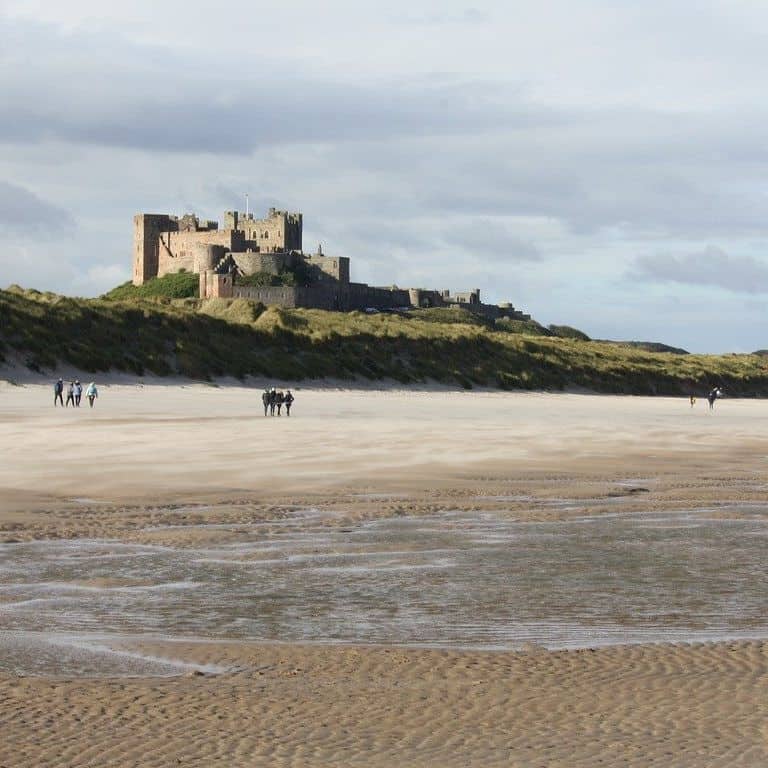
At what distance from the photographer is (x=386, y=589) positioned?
1090 cm

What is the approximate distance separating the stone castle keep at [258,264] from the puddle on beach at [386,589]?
89.7 m

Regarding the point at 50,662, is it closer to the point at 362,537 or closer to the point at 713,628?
the point at 713,628

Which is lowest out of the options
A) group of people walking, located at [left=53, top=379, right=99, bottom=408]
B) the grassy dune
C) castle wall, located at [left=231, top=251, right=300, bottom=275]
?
group of people walking, located at [left=53, top=379, right=99, bottom=408]

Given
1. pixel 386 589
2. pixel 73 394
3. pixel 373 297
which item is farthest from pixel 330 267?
pixel 386 589

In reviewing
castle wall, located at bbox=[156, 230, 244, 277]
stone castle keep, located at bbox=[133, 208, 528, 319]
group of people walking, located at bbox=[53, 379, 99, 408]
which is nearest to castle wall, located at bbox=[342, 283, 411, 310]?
stone castle keep, located at bbox=[133, 208, 528, 319]

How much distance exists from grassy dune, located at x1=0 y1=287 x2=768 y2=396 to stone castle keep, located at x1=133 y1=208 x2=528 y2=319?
18.6 meters

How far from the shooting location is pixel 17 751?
237 inches

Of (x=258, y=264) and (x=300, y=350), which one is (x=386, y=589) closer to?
(x=300, y=350)

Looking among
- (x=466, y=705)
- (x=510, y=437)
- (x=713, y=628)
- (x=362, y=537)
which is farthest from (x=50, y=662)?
(x=510, y=437)

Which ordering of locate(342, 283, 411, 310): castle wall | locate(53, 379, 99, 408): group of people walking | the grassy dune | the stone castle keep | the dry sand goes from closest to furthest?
the dry sand < locate(53, 379, 99, 408): group of people walking < the grassy dune < the stone castle keep < locate(342, 283, 411, 310): castle wall

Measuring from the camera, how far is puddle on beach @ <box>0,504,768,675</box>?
8.94 metres

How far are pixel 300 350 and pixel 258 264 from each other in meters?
49.3

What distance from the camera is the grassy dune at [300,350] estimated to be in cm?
5522

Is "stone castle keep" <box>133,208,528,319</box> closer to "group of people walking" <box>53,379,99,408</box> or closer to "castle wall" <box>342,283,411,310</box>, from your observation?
"castle wall" <box>342,283,411,310</box>
